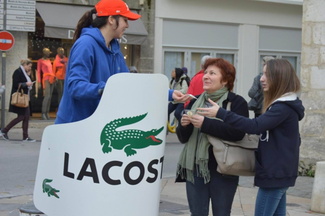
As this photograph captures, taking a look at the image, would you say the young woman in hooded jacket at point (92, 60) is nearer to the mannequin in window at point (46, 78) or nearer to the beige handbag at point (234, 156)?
the beige handbag at point (234, 156)

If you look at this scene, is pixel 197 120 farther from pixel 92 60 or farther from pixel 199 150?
pixel 92 60

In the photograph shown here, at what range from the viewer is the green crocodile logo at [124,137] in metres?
3.48

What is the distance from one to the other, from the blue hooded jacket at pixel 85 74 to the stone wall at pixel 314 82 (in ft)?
20.0

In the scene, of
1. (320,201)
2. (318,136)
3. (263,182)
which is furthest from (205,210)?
(318,136)

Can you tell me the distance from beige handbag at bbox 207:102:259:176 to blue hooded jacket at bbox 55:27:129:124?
89 centimetres

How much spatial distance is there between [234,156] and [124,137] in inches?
41.0

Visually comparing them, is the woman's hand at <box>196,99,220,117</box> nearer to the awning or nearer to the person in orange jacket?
Result: the awning

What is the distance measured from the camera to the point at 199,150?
14.5 feet

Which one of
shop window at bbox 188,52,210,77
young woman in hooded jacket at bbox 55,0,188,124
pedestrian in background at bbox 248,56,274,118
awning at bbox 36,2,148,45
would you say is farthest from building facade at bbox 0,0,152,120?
young woman in hooded jacket at bbox 55,0,188,124

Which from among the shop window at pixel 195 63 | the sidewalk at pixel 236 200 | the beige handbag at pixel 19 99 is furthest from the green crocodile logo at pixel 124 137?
the shop window at pixel 195 63

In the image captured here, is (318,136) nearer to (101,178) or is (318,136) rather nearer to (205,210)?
(205,210)

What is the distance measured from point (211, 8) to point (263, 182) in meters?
15.9

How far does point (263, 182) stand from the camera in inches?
169

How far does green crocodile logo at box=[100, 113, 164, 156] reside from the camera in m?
3.48
